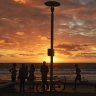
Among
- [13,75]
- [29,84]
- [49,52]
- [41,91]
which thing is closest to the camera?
[49,52]

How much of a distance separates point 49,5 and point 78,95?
5994mm

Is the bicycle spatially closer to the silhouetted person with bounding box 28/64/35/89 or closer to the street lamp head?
the silhouetted person with bounding box 28/64/35/89

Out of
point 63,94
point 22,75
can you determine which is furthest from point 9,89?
point 63,94

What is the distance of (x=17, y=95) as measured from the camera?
82.1 feet

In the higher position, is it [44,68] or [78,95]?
[44,68]

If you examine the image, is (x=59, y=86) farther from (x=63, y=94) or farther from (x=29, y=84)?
(x=29, y=84)

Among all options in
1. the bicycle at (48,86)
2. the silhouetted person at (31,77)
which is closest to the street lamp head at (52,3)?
the bicycle at (48,86)

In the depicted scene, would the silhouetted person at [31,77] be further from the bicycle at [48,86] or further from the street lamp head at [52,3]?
the street lamp head at [52,3]

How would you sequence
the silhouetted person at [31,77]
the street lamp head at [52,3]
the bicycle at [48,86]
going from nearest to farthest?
the street lamp head at [52,3], the bicycle at [48,86], the silhouetted person at [31,77]

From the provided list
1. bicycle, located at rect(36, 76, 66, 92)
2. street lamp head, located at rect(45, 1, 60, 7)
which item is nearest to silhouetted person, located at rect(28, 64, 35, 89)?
bicycle, located at rect(36, 76, 66, 92)

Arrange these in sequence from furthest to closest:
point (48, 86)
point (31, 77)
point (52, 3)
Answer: point (31, 77), point (48, 86), point (52, 3)

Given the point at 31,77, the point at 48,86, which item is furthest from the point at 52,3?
the point at 31,77

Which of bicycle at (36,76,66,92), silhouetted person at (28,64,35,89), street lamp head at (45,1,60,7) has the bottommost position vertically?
bicycle at (36,76,66,92)

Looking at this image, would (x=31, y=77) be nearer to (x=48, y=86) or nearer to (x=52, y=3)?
(x=48, y=86)
